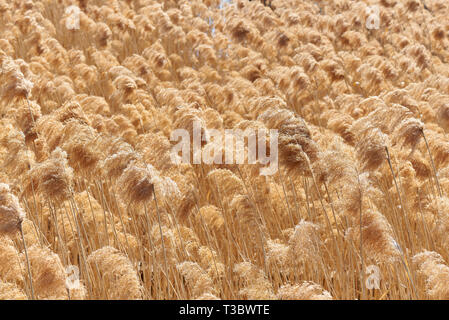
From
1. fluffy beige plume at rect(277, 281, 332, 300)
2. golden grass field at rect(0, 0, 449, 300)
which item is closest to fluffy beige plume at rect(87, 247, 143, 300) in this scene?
golden grass field at rect(0, 0, 449, 300)

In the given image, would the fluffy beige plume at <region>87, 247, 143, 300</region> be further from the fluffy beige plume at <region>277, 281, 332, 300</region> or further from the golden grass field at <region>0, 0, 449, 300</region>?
the fluffy beige plume at <region>277, 281, 332, 300</region>

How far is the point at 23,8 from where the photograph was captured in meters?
8.79

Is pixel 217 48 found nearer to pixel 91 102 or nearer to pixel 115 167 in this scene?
pixel 91 102

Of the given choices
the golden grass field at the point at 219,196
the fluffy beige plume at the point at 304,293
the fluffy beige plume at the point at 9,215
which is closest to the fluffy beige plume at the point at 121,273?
the golden grass field at the point at 219,196

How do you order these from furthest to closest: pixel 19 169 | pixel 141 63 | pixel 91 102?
1. pixel 141 63
2. pixel 91 102
3. pixel 19 169

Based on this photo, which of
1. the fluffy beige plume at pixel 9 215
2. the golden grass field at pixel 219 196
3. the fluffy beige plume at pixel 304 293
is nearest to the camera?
the fluffy beige plume at pixel 304 293

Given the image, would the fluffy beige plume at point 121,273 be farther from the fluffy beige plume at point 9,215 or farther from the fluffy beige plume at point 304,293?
the fluffy beige plume at point 304,293

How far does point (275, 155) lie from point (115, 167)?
0.87 metres

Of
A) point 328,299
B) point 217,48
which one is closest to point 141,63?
point 217,48

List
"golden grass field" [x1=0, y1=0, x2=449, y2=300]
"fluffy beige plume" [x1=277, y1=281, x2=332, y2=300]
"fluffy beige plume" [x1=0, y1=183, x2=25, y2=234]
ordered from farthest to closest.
→ "golden grass field" [x1=0, y1=0, x2=449, y2=300]
"fluffy beige plume" [x1=0, y1=183, x2=25, y2=234]
"fluffy beige plume" [x1=277, y1=281, x2=332, y2=300]

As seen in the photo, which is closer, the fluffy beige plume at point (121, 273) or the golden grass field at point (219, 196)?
the fluffy beige plume at point (121, 273)

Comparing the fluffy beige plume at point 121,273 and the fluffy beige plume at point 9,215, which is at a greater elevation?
the fluffy beige plume at point 9,215

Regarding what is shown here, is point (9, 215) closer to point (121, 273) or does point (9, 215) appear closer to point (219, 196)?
point (121, 273)

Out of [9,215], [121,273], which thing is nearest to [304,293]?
[121,273]
